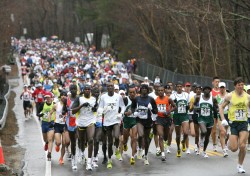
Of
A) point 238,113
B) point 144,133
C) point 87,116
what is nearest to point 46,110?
point 87,116

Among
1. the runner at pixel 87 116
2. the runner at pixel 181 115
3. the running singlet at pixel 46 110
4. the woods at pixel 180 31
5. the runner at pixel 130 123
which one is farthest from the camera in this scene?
the woods at pixel 180 31

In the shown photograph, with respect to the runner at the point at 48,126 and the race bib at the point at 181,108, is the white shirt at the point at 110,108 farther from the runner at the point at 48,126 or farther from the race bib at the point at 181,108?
the race bib at the point at 181,108

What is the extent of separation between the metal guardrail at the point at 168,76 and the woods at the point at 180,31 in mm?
1273

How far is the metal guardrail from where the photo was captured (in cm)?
3580

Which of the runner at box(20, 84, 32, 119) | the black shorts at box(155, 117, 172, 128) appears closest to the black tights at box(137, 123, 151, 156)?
the black shorts at box(155, 117, 172, 128)

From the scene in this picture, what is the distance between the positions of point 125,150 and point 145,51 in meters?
49.1

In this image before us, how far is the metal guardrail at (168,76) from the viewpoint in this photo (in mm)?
35800

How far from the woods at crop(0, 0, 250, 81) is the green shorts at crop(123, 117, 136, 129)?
37.0ft

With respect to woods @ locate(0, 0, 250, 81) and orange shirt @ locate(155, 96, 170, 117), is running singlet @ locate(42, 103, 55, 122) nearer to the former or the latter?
orange shirt @ locate(155, 96, 170, 117)

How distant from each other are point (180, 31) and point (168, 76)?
350 cm

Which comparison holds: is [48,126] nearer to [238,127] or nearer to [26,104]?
[238,127]

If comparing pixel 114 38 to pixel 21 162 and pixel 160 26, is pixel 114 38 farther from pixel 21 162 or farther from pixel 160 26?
pixel 21 162

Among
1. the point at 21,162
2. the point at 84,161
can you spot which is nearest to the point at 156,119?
the point at 84,161

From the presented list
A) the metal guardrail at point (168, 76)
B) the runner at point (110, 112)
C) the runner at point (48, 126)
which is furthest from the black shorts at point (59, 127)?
the metal guardrail at point (168, 76)
